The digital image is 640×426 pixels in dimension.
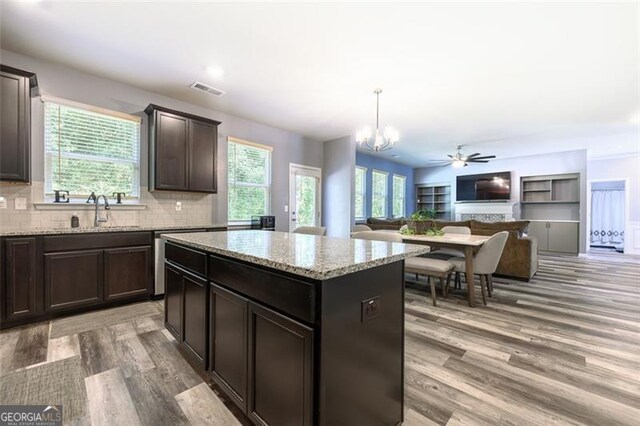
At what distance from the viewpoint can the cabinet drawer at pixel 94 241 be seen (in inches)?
107

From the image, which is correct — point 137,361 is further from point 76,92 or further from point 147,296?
point 76,92

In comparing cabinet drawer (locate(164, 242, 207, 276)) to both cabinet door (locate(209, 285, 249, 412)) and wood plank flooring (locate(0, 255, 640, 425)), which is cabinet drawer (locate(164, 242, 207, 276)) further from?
wood plank flooring (locate(0, 255, 640, 425))

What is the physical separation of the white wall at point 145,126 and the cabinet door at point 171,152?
0.32 m

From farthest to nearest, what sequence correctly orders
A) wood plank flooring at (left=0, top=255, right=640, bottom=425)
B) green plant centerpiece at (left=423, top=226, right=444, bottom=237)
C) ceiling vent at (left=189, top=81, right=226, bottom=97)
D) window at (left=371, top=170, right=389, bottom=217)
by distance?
window at (left=371, top=170, right=389, bottom=217), green plant centerpiece at (left=423, top=226, right=444, bottom=237), ceiling vent at (left=189, top=81, right=226, bottom=97), wood plank flooring at (left=0, top=255, right=640, bottom=425)

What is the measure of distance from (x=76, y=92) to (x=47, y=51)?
0.46 m

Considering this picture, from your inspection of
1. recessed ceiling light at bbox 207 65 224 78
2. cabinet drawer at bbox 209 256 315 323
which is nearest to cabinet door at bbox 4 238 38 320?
cabinet drawer at bbox 209 256 315 323

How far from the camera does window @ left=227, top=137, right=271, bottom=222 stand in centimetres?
476

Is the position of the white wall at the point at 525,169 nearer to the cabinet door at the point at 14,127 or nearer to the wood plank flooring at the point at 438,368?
the wood plank flooring at the point at 438,368

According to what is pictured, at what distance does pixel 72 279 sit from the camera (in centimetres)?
282

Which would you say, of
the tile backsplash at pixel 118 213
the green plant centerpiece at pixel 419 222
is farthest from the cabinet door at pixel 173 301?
the green plant centerpiece at pixel 419 222

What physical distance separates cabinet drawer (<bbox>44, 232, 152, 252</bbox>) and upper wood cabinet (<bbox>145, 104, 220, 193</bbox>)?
731 mm

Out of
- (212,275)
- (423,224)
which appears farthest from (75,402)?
(423,224)

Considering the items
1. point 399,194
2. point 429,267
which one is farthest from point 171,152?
point 399,194

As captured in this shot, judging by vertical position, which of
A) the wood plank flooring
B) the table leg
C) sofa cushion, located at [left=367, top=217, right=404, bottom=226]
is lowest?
the wood plank flooring
